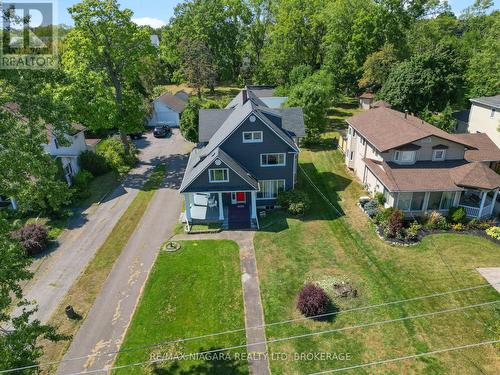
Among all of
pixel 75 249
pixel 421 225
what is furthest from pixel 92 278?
pixel 421 225

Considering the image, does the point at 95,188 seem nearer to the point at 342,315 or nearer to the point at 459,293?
the point at 342,315

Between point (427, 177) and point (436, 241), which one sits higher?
point (427, 177)

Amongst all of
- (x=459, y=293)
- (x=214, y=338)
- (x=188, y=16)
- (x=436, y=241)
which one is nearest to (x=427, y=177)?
(x=436, y=241)

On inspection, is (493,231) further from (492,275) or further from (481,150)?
(481,150)

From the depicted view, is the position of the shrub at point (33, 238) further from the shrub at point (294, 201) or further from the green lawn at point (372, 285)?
the shrub at point (294, 201)

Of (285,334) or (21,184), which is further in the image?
(285,334)

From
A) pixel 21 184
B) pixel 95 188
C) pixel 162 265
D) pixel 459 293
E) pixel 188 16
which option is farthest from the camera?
pixel 188 16

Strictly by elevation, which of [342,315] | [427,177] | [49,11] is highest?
[49,11]
